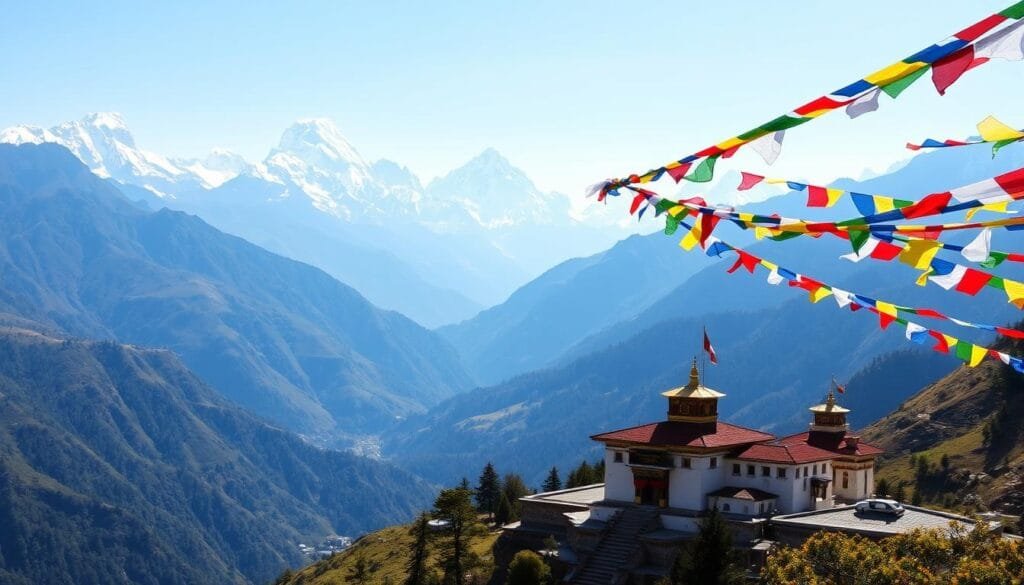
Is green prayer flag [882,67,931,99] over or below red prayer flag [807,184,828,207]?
over

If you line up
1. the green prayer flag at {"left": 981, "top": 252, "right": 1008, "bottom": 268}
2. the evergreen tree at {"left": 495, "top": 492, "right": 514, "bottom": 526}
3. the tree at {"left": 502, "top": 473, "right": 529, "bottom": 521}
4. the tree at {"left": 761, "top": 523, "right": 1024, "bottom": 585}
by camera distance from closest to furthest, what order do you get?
the green prayer flag at {"left": 981, "top": 252, "right": 1008, "bottom": 268}
the tree at {"left": 761, "top": 523, "right": 1024, "bottom": 585}
the evergreen tree at {"left": 495, "top": 492, "right": 514, "bottom": 526}
the tree at {"left": 502, "top": 473, "right": 529, "bottom": 521}

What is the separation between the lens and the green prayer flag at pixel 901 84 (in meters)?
14.3

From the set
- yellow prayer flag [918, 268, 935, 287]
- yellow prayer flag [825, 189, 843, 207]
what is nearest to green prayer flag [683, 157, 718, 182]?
yellow prayer flag [825, 189, 843, 207]

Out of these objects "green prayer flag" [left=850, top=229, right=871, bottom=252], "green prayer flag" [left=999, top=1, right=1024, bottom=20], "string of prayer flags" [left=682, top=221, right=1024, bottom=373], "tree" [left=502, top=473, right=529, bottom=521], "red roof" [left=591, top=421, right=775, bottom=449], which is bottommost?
"tree" [left=502, top=473, right=529, bottom=521]

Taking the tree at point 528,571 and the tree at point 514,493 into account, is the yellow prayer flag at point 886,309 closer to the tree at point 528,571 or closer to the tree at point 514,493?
the tree at point 528,571

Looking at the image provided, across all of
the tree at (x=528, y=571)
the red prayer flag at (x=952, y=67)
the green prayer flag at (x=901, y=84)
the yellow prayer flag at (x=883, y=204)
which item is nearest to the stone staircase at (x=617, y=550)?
the tree at (x=528, y=571)

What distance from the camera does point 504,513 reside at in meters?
89.1

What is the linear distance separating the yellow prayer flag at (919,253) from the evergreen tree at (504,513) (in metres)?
72.2

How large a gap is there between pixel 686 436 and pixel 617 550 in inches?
325

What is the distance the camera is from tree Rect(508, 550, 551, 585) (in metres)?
60.6

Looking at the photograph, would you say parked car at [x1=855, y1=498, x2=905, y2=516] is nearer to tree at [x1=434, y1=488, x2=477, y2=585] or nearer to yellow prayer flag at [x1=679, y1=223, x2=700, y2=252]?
tree at [x1=434, y1=488, x2=477, y2=585]

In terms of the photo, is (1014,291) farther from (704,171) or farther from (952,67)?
(952,67)

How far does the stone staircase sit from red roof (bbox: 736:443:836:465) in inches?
262

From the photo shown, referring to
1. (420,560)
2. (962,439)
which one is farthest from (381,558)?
(962,439)
